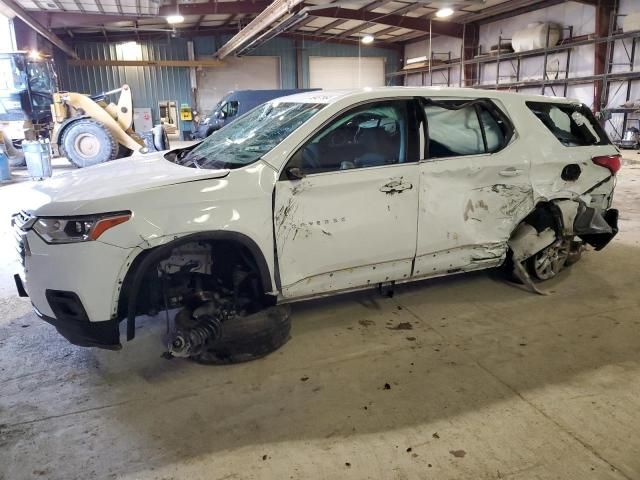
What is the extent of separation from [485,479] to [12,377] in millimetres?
2671

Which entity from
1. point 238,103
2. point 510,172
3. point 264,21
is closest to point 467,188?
point 510,172

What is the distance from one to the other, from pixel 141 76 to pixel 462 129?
21148mm

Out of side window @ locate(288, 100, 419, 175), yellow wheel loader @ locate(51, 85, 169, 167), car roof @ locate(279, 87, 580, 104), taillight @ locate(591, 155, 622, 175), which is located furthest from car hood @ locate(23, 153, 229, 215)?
yellow wheel loader @ locate(51, 85, 169, 167)

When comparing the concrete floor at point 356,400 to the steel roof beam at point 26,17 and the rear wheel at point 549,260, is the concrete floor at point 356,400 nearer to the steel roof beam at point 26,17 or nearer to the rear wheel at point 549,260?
the rear wheel at point 549,260

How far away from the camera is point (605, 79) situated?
13.9m

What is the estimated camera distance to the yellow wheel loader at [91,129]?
11273 mm

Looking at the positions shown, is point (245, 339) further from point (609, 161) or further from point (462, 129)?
point (609, 161)

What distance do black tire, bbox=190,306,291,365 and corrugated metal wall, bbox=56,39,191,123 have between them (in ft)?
69.1

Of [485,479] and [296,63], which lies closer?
[485,479]

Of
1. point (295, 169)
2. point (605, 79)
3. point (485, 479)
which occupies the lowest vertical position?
point (485, 479)

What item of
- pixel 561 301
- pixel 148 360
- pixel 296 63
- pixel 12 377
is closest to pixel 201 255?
pixel 148 360

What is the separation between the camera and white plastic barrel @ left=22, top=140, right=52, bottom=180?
33.7 feet

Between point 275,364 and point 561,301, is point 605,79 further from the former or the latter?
point 275,364

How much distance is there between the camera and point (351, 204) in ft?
9.77
